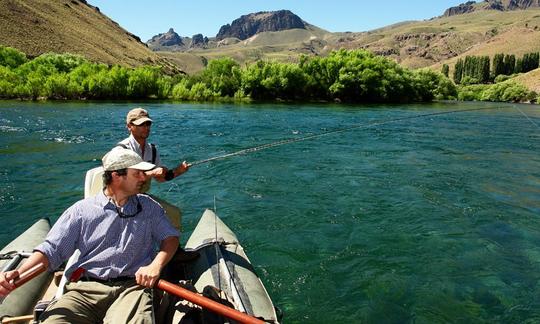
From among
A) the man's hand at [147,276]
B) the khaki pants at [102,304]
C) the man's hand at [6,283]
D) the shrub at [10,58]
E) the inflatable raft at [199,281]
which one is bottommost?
the inflatable raft at [199,281]

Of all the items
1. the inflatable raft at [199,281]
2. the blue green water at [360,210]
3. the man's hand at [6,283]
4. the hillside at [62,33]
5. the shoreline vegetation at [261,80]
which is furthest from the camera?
the hillside at [62,33]

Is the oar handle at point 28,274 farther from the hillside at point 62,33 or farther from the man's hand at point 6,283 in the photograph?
the hillside at point 62,33

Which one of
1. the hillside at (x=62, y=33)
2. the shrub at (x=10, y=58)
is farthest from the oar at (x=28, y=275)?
the hillside at (x=62, y=33)

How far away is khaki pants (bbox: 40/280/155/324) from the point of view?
3.97 meters

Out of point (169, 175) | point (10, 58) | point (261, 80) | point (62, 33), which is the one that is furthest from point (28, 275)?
point (62, 33)

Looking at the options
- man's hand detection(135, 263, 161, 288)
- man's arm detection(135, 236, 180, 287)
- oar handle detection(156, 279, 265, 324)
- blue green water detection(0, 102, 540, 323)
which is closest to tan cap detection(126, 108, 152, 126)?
man's arm detection(135, 236, 180, 287)

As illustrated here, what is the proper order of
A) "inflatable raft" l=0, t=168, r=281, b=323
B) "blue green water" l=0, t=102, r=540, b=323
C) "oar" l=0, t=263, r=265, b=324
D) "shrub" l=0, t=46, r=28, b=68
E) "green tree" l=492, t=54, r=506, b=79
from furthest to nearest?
"green tree" l=492, t=54, r=506, b=79 < "shrub" l=0, t=46, r=28, b=68 < "blue green water" l=0, t=102, r=540, b=323 < "inflatable raft" l=0, t=168, r=281, b=323 < "oar" l=0, t=263, r=265, b=324

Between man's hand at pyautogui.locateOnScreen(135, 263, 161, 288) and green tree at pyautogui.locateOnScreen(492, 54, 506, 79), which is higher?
green tree at pyautogui.locateOnScreen(492, 54, 506, 79)

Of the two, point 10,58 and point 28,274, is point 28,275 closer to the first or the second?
point 28,274

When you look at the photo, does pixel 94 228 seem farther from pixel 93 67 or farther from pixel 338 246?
pixel 93 67

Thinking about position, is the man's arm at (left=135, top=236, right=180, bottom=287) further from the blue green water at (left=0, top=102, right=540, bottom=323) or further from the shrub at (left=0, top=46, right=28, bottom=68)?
the shrub at (left=0, top=46, right=28, bottom=68)

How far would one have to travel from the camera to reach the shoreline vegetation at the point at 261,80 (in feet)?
205

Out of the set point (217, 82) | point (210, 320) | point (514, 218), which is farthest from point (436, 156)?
point (217, 82)

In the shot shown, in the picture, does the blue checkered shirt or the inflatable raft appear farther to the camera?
the inflatable raft
